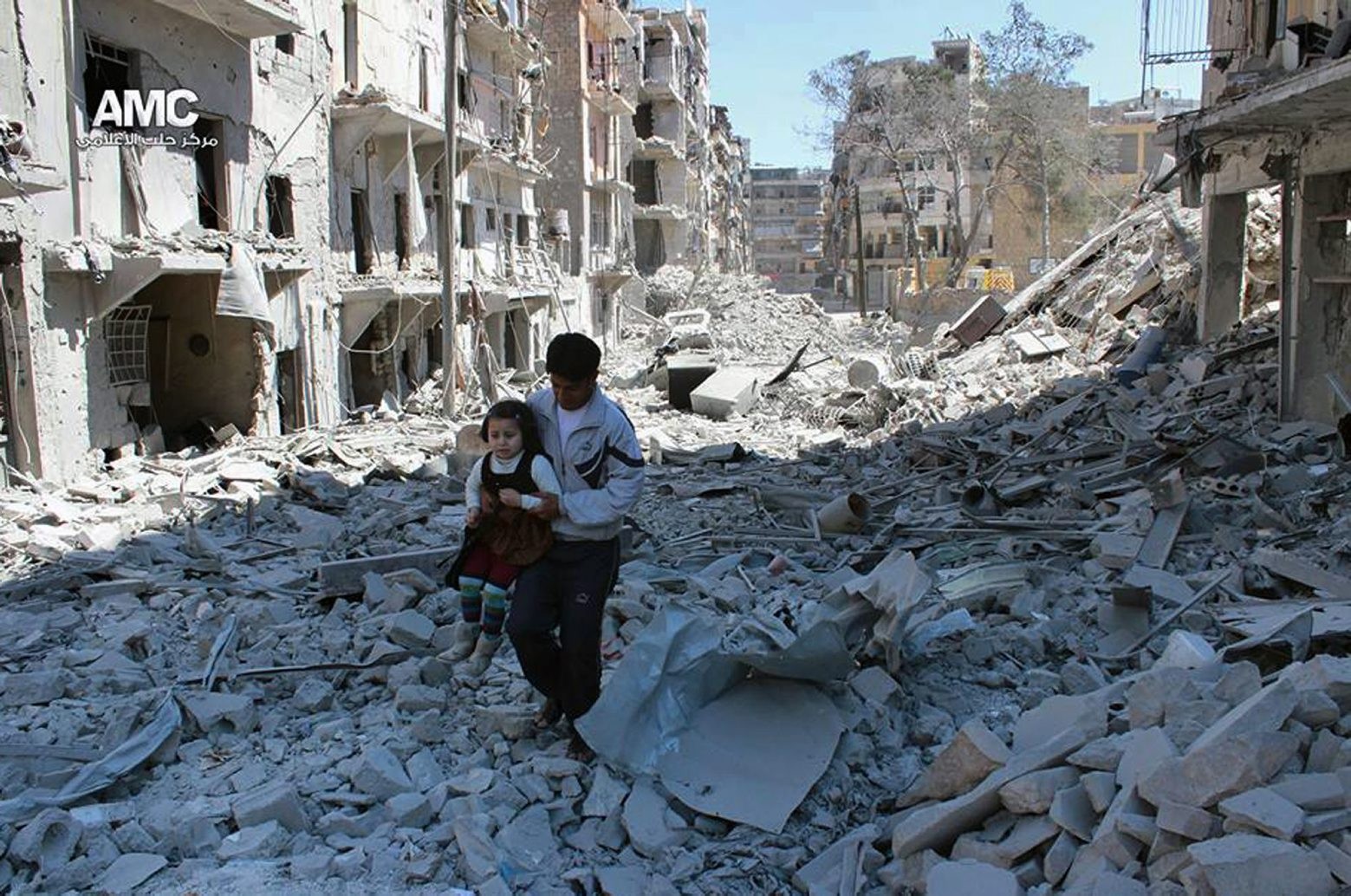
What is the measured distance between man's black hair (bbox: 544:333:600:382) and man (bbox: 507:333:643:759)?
19 mm

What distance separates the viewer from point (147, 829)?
4.43 meters

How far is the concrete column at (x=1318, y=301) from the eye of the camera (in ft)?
41.9

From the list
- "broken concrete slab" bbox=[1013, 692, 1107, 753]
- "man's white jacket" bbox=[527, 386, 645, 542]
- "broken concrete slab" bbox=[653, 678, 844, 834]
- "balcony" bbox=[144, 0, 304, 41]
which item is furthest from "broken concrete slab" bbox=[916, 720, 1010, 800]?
"balcony" bbox=[144, 0, 304, 41]

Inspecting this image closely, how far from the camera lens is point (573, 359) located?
14.9ft

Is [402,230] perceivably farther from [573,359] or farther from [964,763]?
[964,763]

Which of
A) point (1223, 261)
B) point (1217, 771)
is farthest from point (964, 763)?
point (1223, 261)

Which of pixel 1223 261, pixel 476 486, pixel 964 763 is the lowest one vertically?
pixel 964 763

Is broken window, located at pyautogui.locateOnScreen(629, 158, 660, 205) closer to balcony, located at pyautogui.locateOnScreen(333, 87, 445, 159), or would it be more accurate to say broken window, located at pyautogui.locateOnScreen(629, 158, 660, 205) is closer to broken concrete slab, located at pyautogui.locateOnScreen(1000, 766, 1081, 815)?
balcony, located at pyautogui.locateOnScreen(333, 87, 445, 159)

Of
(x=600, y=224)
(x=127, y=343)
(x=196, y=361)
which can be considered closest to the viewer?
(x=127, y=343)

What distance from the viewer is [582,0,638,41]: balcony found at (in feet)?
139

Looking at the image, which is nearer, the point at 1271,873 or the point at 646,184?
the point at 1271,873

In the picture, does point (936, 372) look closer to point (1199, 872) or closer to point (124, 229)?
point (124, 229)

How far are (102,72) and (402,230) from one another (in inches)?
394

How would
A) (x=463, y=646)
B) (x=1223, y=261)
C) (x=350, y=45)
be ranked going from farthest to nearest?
(x=350, y=45) → (x=1223, y=261) → (x=463, y=646)
